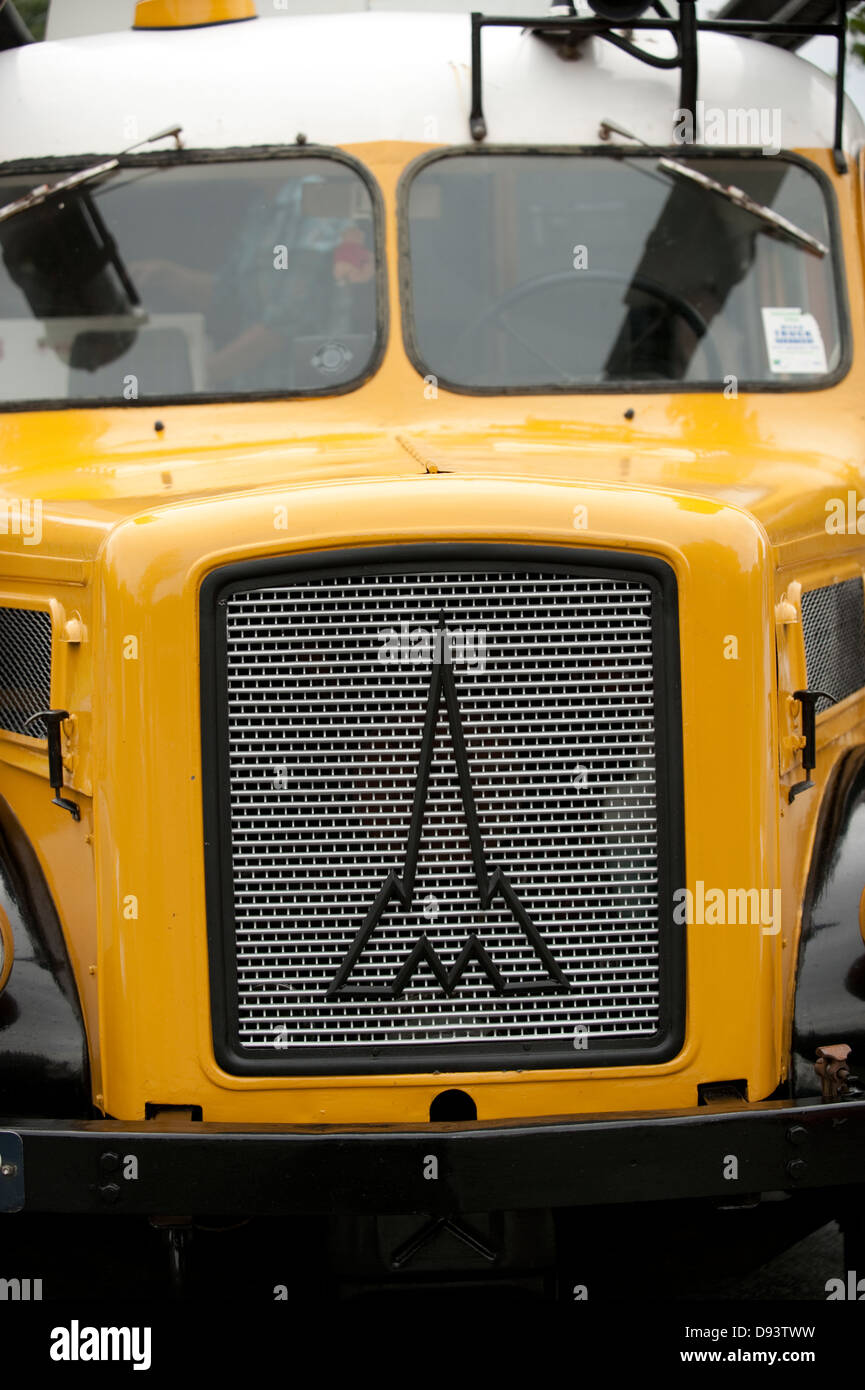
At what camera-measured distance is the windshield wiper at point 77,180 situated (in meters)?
4.36

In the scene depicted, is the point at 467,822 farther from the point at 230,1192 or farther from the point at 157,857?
the point at 230,1192

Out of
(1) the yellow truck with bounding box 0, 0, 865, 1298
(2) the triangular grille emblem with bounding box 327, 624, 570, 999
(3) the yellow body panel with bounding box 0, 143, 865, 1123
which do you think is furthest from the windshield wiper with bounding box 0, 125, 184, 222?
(2) the triangular grille emblem with bounding box 327, 624, 570, 999

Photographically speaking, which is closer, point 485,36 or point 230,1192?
point 230,1192

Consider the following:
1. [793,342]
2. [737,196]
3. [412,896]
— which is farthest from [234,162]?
[412,896]

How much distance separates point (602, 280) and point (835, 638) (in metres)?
1.15

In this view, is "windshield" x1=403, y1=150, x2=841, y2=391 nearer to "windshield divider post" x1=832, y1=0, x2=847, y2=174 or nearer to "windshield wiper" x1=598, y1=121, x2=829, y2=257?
"windshield wiper" x1=598, y1=121, x2=829, y2=257

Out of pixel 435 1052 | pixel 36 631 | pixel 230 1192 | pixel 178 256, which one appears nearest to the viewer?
pixel 230 1192

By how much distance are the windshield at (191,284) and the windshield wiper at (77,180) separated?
2 cm

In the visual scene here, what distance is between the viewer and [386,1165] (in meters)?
2.93

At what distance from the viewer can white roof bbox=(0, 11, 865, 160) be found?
4383 millimetres

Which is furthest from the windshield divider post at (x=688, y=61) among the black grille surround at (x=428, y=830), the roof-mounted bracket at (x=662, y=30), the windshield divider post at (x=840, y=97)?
the black grille surround at (x=428, y=830)

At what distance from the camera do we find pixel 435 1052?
10.4 ft
